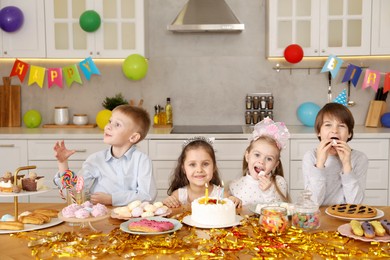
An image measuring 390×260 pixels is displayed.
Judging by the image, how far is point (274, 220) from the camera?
1885 mm

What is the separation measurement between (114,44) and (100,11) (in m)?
0.27

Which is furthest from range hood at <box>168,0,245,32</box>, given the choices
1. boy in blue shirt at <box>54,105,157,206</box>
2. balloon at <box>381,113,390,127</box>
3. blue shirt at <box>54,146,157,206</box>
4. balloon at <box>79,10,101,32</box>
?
blue shirt at <box>54,146,157,206</box>

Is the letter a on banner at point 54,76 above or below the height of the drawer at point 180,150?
above

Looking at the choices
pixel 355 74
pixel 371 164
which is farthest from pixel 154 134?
pixel 355 74

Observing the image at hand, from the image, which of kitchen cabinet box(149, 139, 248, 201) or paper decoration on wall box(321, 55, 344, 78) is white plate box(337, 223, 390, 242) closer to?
kitchen cabinet box(149, 139, 248, 201)

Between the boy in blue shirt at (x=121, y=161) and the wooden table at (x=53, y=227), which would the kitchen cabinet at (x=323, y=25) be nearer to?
the boy in blue shirt at (x=121, y=161)

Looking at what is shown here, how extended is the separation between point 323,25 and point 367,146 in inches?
38.7

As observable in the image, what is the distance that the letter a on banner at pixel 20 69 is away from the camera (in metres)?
4.39

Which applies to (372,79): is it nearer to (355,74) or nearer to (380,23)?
(355,74)

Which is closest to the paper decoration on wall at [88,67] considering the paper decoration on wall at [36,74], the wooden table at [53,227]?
the paper decoration on wall at [36,74]

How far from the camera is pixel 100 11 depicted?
13.9 feet

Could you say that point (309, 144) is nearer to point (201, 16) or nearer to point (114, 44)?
point (201, 16)

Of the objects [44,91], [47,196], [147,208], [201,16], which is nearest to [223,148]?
[201,16]

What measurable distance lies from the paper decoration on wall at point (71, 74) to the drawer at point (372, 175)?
6.02 feet
